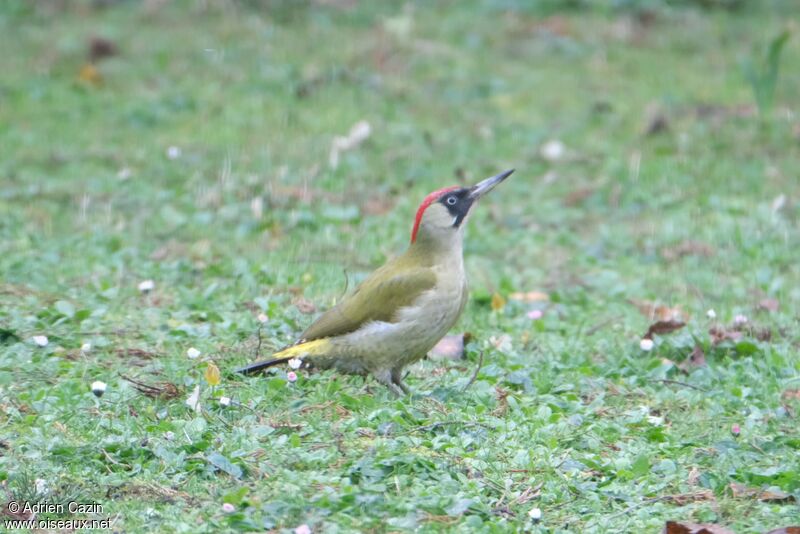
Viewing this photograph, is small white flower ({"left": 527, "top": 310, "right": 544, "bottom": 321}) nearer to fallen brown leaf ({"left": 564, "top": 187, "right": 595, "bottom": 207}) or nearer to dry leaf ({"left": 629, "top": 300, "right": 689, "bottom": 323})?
dry leaf ({"left": 629, "top": 300, "right": 689, "bottom": 323})

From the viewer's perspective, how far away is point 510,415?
5531 mm

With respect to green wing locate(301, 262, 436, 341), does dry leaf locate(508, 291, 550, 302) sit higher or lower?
lower

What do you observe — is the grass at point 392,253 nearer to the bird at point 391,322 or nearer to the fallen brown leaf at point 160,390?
the fallen brown leaf at point 160,390

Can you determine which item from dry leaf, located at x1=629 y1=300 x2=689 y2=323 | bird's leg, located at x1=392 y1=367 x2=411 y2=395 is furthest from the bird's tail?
dry leaf, located at x1=629 y1=300 x2=689 y2=323

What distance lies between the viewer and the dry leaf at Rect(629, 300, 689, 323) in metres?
7.17

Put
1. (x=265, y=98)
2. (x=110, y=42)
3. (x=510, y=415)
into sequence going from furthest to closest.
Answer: (x=110, y=42) < (x=265, y=98) < (x=510, y=415)

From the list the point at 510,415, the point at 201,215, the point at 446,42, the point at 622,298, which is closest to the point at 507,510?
the point at 510,415

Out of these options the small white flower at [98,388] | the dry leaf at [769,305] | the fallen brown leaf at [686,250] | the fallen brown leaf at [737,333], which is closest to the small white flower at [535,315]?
the fallen brown leaf at [737,333]

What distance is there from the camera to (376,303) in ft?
19.3

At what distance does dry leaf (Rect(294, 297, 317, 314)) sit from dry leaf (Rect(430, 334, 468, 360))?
79 centimetres

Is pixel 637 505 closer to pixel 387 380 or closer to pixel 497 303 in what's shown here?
pixel 387 380

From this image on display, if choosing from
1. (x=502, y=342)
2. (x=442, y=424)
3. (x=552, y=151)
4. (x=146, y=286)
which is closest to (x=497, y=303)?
(x=502, y=342)

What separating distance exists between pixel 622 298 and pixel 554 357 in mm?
1374

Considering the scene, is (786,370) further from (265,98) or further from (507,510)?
(265,98)
